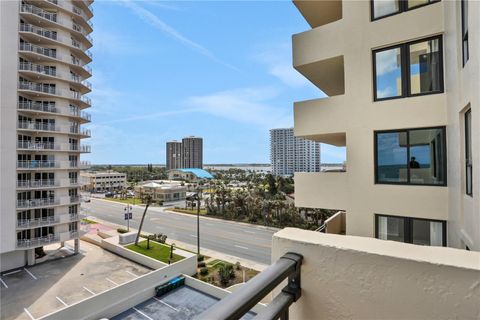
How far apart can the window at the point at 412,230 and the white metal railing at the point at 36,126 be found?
24.4m

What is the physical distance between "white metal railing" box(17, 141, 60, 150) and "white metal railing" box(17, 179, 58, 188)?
2592 mm

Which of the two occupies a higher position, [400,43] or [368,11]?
[368,11]

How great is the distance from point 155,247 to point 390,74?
23.5 meters

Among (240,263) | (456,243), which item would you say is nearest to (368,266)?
(456,243)

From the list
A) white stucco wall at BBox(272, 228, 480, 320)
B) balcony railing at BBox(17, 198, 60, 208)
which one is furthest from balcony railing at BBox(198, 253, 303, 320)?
balcony railing at BBox(17, 198, 60, 208)

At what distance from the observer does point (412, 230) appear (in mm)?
4750

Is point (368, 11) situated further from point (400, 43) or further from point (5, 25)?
point (5, 25)

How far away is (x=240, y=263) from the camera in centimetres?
2150

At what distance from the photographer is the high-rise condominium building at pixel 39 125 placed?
19172 mm

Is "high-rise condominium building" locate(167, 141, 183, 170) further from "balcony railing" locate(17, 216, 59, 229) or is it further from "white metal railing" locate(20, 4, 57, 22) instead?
"white metal railing" locate(20, 4, 57, 22)

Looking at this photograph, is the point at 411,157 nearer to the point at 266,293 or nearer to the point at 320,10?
the point at 320,10

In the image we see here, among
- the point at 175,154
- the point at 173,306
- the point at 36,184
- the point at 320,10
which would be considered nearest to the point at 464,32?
the point at 320,10

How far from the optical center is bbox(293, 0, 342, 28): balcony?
6.36 m

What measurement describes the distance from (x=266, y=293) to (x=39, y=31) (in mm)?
27485
